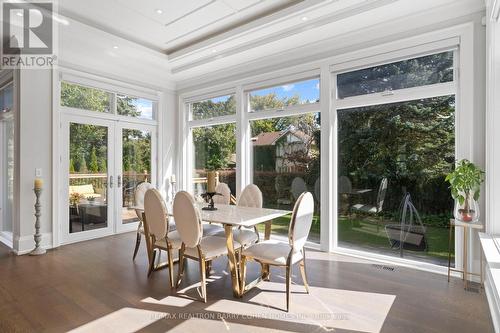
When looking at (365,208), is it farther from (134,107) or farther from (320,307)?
(134,107)

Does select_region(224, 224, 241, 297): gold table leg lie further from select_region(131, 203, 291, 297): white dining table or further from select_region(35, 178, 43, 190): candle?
select_region(35, 178, 43, 190): candle

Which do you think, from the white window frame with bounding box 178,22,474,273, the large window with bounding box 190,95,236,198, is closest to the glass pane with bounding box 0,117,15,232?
the white window frame with bounding box 178,22,474,273

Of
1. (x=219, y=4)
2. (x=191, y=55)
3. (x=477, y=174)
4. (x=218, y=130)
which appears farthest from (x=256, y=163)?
(x=477, y=174)

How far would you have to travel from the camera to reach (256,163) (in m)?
5.31

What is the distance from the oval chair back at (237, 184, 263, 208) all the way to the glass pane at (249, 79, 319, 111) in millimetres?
1662

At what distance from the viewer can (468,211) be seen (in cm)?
301

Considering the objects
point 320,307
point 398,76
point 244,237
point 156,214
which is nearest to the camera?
point 320,307

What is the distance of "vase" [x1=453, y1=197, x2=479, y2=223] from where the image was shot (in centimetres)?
299

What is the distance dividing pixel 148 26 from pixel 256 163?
2.73m

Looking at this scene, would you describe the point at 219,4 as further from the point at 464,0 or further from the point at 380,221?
the point at 380,221

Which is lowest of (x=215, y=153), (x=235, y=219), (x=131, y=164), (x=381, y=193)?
(x=235, y=219)

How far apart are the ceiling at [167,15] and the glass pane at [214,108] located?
1.41 metres

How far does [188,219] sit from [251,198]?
1.32 m

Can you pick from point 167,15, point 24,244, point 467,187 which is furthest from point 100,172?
point 467,187
